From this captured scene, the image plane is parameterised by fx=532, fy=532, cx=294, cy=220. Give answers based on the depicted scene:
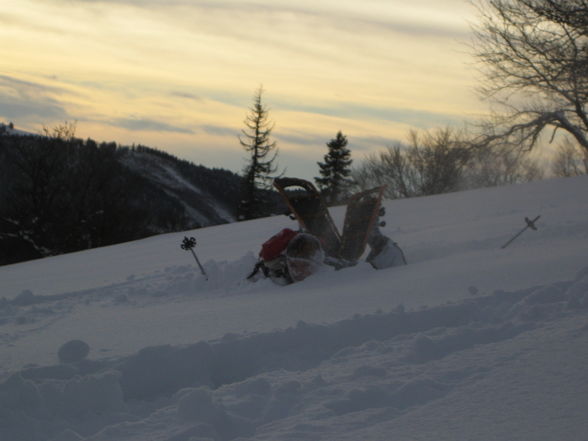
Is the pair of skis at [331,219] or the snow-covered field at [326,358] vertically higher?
the pair of skis at [331,219]

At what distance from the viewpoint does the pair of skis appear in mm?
7660

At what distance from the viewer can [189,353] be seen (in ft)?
12.0

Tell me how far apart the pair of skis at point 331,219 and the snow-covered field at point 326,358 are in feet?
3.08

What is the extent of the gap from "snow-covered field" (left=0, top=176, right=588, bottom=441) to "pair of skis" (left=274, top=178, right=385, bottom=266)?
94 centimetres

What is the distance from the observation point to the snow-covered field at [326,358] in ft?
8.14

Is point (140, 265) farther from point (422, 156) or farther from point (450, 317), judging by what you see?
point (422, 156)

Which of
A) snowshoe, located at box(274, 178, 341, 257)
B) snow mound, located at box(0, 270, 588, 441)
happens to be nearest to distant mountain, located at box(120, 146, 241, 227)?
snowshoe, located at box(274, 178, 341, 257)

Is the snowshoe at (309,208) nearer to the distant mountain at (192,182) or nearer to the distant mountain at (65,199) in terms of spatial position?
the distant mountain at (65,199)

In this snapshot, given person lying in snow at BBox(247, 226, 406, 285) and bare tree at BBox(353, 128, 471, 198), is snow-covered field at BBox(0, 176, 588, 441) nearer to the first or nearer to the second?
person lying in snow at BBox(247, 226, 406, 285)

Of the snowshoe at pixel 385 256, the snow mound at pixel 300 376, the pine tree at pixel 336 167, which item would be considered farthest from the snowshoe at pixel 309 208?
the pine tree at pixel 336 167

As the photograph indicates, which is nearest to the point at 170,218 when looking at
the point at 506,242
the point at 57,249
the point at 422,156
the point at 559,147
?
the point at 57,249

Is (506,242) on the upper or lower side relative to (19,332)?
upper

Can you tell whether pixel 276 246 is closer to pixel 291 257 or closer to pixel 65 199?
pixel 291 257

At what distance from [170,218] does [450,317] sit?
181 feet
